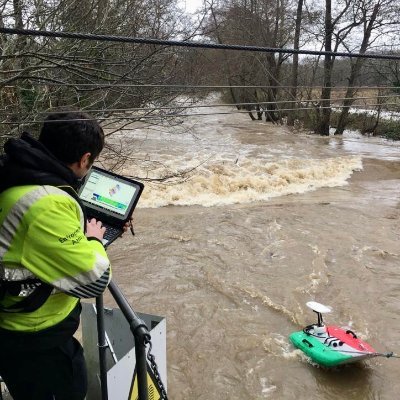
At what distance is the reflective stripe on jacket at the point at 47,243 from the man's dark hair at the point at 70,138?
0.20 m

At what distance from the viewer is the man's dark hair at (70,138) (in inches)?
72.1

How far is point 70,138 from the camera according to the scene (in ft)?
6.00

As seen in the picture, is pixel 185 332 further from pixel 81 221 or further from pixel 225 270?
pixel 81 221

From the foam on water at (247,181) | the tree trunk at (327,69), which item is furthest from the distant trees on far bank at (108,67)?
the tree trunk at (327,69)

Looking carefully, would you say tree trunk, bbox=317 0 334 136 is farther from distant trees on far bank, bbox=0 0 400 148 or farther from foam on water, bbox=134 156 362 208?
distant trees on far bank, bbox=0 0 400 148

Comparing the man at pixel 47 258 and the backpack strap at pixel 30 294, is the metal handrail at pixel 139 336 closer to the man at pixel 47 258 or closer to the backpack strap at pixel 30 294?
the man at pixel 47 258

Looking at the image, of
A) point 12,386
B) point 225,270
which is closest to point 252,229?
point 225,270

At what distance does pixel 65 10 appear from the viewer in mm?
6672

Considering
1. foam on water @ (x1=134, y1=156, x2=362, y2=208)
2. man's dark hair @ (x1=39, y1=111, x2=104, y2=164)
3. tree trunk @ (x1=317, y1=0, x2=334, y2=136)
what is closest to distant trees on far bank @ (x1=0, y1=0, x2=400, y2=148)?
man's dark hair @ (x1=39, y1=111, x2=104, y2=164)

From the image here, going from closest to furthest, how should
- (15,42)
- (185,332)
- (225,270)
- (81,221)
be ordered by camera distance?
1. (81,221)
2. (185,332)
3. (15,42)
4. (225,270)

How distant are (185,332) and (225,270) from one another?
6.30ft

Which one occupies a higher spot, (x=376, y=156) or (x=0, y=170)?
(x=0, y=170)

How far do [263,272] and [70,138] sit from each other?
598 centimetres

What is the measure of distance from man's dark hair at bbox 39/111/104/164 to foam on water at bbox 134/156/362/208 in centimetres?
859
